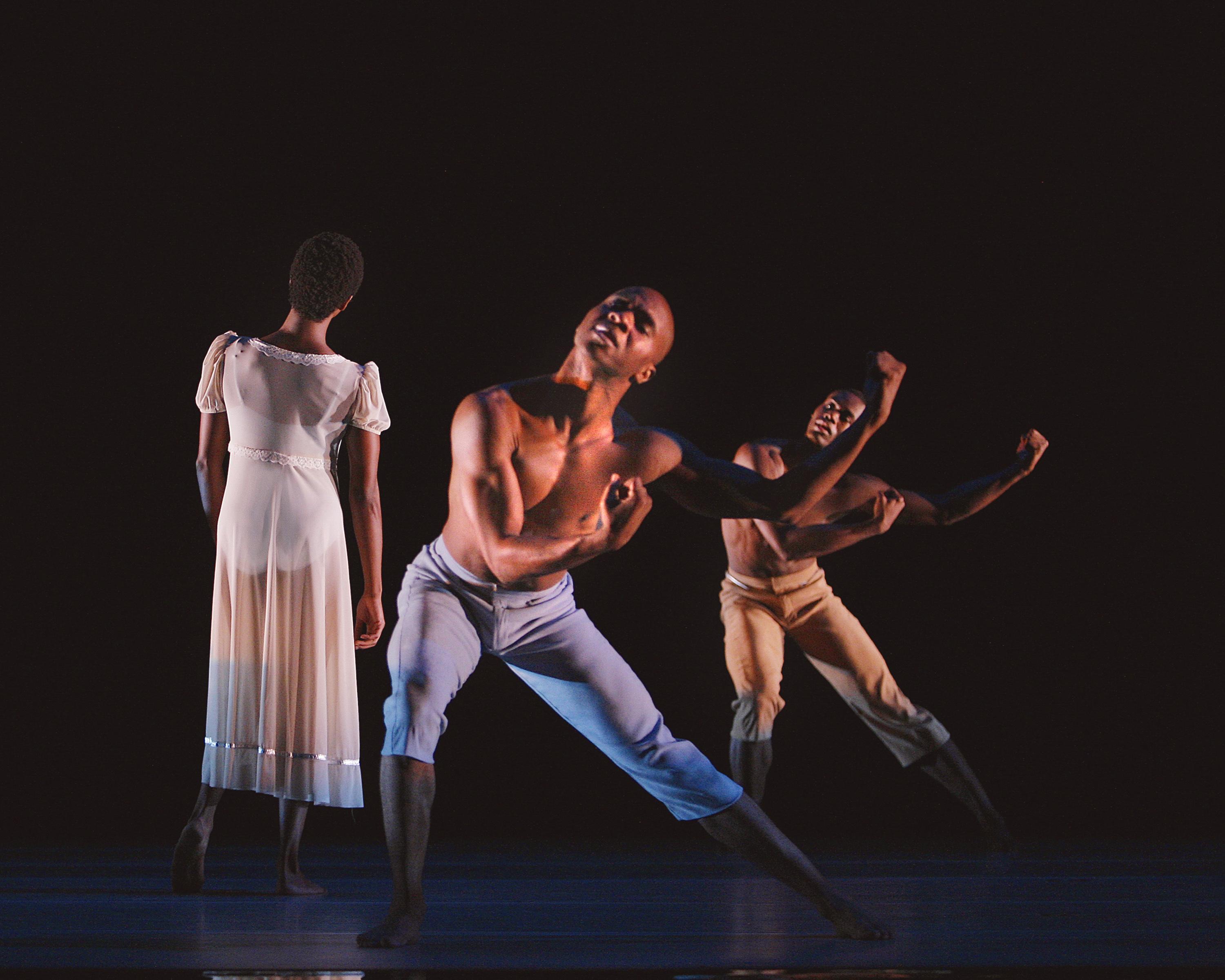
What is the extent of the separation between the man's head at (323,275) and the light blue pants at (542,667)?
94 cm

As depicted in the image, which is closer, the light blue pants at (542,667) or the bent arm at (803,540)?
the light blue pants at (542,667)

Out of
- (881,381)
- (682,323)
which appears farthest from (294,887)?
(682,323)

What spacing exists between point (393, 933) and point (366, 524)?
1.18 m

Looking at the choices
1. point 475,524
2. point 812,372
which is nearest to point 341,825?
point 812,372

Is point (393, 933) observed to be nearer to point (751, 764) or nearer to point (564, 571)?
point (564, 571)

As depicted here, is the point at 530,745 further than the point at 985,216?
No

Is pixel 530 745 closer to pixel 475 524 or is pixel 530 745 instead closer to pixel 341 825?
pixel 341 825

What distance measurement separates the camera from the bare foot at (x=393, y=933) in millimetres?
2566

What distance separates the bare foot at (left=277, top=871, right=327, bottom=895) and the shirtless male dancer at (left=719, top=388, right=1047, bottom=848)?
6.15ft

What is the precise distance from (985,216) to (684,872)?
11.4 feet

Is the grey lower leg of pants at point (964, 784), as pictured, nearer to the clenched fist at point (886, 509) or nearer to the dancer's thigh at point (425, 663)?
the clenched fist at point (886, 509)

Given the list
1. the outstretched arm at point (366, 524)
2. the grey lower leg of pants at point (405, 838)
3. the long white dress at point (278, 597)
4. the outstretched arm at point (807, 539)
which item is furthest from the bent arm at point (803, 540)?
the grey lower leg of pants at point (405, 838)

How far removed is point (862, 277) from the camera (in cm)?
650

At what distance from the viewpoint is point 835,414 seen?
5.14 m
